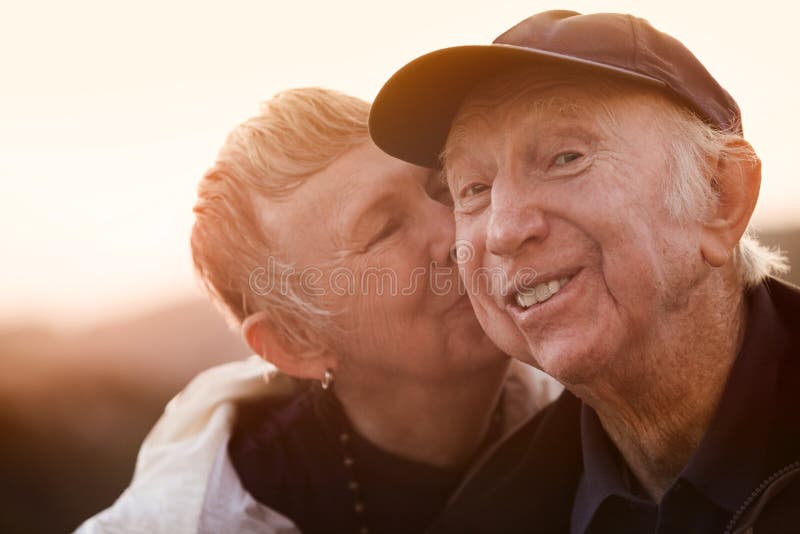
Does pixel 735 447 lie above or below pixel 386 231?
below

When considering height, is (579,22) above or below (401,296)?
above

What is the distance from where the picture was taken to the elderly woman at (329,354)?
2490 millimetres

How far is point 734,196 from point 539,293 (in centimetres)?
50

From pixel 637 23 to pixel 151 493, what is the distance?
2.13 m

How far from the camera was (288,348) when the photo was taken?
2826 millimetres

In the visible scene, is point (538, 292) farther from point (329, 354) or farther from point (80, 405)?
point (80, 405)

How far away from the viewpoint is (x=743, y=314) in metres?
1.91

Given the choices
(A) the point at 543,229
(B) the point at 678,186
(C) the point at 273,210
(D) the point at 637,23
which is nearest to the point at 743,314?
(B) the point at 678,186

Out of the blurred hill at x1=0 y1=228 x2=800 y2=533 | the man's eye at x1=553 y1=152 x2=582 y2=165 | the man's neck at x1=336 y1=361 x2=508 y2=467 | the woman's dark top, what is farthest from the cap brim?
the blurred hill at x1=0 y1=228 x2=800 y2=533

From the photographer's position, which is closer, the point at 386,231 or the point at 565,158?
the point at 565,158

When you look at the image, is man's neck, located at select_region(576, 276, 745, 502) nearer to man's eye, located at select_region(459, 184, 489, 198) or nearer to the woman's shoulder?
man's eye, located at select_region(459, 184, 489, 198)

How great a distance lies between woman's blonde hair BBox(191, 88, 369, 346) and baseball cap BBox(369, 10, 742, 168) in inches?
24.0

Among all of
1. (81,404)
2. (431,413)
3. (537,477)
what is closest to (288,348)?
(431,413)

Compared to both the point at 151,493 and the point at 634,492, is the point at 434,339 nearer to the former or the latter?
the point at 634,492
